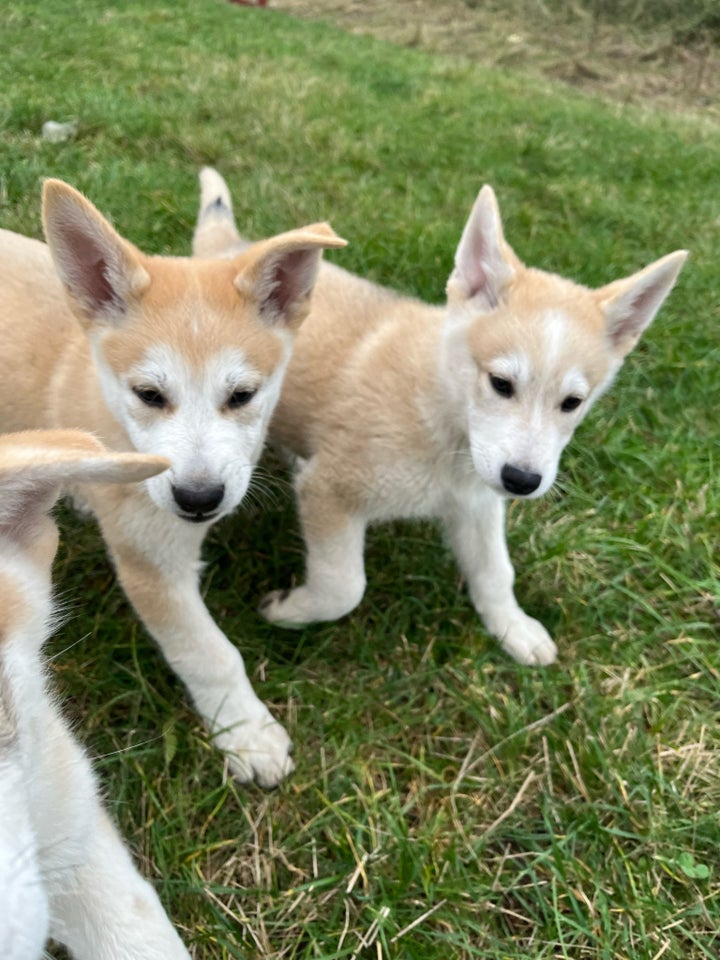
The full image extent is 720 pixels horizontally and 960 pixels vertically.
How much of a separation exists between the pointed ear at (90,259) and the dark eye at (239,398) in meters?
0.42

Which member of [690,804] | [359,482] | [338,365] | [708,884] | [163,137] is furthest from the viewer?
[163,137]

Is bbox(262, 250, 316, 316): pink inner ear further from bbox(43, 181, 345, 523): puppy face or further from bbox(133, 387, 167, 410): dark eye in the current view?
bbox(133, 387, 167, 410): dark eye

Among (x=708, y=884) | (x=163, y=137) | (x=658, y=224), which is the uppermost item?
(x=163, y=137)

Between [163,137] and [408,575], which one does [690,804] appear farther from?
[163,137]

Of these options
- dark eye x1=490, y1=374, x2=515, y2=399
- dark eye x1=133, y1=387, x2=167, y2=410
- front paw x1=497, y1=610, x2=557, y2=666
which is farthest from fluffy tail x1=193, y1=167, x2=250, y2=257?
front paw x1=497, y1=610, x2=557, y2=666

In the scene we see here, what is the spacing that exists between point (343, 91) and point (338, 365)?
19.0 ft

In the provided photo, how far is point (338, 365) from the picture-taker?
2945 mm

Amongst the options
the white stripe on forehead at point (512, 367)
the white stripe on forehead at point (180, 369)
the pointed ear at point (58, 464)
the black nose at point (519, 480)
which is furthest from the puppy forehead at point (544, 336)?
the pointed ear at point (58, 464)

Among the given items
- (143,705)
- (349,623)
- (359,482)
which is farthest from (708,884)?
(143,705)

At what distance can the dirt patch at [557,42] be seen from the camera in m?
18.7

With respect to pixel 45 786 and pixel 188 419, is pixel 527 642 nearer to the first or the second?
pixel 188 419

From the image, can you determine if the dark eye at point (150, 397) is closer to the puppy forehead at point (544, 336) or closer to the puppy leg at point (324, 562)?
the puppy leg at point (324, 562)

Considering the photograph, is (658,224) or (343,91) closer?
(658,224)

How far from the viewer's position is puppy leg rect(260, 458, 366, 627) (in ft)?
8.59
